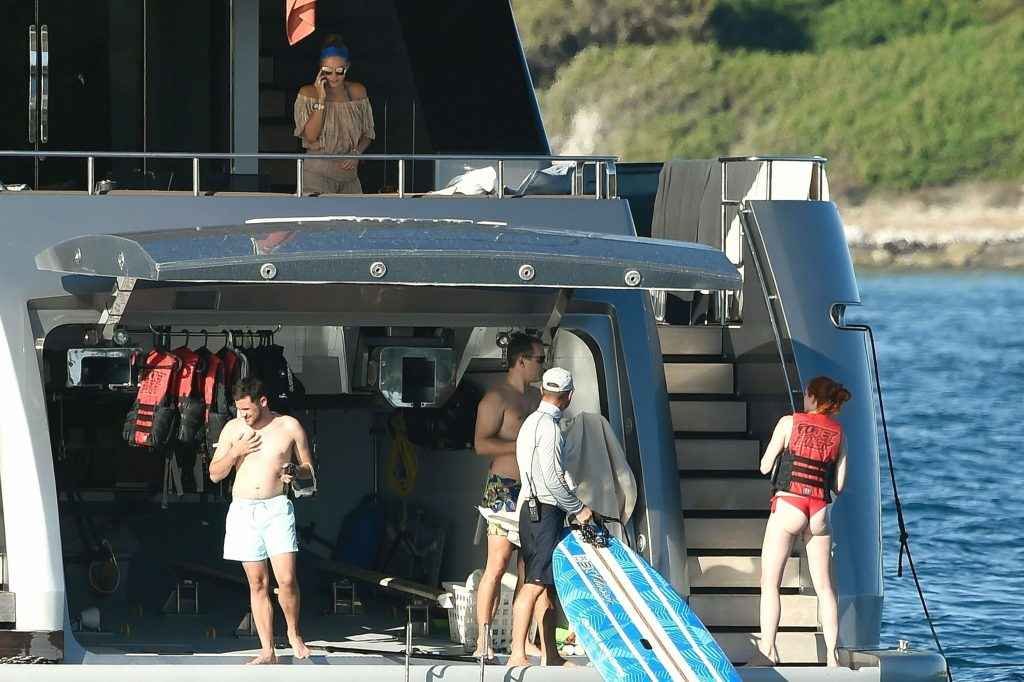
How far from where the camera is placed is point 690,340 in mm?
9953

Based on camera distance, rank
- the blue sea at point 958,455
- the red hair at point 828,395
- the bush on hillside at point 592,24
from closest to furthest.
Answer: the red hair at point 828,395
the blue sea at point 958,455
the bush on hillside at point 592,24

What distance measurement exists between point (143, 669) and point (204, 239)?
5.55 feet

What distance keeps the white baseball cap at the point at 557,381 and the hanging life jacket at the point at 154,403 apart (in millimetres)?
1835

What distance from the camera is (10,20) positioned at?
34.2ft

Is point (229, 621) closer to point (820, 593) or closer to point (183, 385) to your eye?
point (183, 385)

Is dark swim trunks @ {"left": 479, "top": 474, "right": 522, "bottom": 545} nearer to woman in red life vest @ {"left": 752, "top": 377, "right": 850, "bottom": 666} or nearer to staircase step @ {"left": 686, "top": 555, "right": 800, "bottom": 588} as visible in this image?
staircase step @ {"left": 686, "top": 555, "right": 800, "bottom": 588}

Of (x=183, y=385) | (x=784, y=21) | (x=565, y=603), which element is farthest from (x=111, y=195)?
(x=784, y=21)

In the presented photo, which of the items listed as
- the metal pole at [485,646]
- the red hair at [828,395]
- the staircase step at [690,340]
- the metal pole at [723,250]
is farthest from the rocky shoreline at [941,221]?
the metal pole at [485,646]

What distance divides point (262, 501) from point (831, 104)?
4519cm

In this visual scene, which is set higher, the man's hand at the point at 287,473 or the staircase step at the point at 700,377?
the staircase step at the point at 700,377

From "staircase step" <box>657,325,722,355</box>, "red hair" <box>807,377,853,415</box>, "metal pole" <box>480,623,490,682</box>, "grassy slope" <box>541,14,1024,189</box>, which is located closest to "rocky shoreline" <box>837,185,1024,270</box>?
"grassy slope" <box>541,14,1024,189</box>

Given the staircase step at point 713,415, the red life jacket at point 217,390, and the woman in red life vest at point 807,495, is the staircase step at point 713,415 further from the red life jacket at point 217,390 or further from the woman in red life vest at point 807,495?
the red life jacket at point 217,390

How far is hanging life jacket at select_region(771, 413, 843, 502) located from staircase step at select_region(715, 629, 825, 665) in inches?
26.6

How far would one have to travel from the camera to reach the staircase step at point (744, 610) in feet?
28.9
